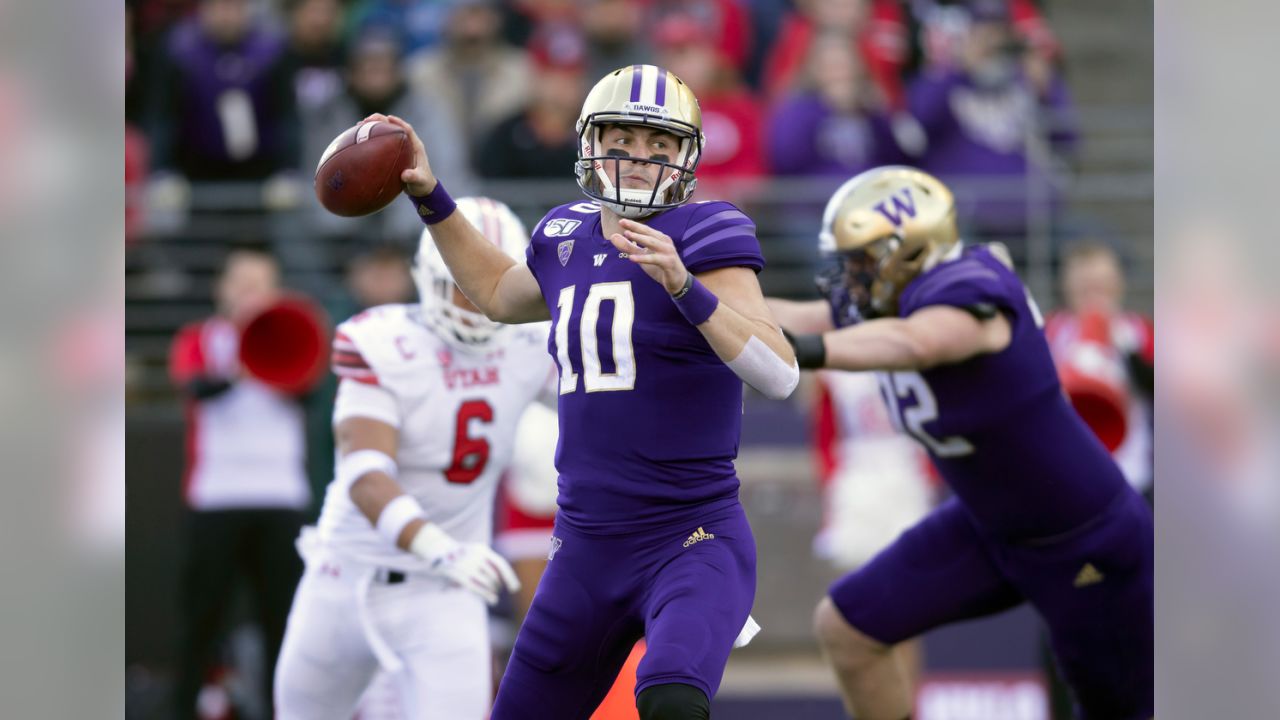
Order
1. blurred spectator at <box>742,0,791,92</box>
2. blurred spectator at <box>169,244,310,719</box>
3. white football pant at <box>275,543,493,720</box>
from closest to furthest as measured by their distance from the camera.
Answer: white football pant at <box>275,543,493,720</box>, blurred spectator at <box>169,244,310,719</box>, blurred spectator at <box>742,0,791,92</box>

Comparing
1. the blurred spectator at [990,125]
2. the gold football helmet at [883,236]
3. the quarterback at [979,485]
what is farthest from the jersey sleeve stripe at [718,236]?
the blurred spectator at [990,125]

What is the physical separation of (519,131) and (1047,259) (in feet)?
10.1

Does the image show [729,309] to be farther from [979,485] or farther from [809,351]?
[979,485]

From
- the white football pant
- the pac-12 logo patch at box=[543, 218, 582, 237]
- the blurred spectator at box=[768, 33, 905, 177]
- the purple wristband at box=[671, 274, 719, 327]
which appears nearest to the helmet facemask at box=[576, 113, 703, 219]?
the pac-12 logo patch at box=[543, 218, 582, 237]

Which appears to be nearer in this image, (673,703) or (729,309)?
(673,703)

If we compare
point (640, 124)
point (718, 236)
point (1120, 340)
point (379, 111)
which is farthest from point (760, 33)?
point (718, 236)

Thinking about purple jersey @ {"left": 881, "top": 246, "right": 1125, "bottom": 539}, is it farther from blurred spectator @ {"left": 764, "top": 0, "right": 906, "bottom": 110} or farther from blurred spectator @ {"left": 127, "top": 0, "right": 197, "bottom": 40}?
blurred spectator @ {"left": 127, "top": 0, "right": 197, "bottom": 40}

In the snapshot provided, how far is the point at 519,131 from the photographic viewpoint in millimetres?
9062

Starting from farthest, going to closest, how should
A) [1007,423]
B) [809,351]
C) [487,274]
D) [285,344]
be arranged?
[285,344] < [1007,423] < [809,351] < [487,274]

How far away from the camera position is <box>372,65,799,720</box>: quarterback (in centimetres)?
375

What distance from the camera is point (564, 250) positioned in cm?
400

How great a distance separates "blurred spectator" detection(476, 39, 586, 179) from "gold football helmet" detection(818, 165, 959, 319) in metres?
3.92

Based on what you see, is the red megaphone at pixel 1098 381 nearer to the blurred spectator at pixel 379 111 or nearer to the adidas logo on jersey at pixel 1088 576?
the adidas logo on jersey at pixel 1088 576

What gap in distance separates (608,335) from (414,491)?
1.35 metres
